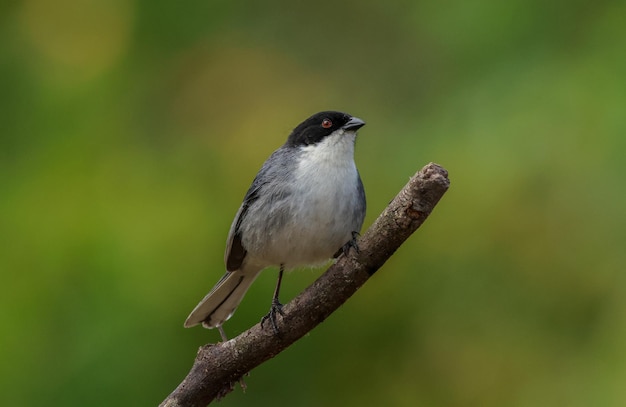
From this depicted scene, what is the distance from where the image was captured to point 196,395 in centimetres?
321

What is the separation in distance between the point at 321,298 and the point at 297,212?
0.76 metres

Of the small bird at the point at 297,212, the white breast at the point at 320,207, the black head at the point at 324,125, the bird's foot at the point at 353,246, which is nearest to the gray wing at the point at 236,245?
the small bird at the point at 297,212

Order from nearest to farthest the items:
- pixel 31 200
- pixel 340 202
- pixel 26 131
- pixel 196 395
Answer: pixel 196 395 → pixel 340 202 → pixel 31 200 → pixel 26 131

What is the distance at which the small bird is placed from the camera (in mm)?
3721

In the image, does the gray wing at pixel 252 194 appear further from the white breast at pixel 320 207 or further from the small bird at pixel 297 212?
the white breast at pixel 320 207

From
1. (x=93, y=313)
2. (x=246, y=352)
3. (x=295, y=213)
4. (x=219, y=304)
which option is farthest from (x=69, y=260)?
(x=246, y=352)

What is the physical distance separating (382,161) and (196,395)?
191cm

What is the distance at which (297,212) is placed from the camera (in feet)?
12.4

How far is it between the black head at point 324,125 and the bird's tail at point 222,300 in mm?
691

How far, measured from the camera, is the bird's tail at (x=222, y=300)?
13.2 feet

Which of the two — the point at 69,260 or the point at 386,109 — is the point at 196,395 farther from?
the point at 386,109

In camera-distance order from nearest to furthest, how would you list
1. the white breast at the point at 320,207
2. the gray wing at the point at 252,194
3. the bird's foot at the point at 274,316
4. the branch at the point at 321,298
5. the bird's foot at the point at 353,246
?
the branch at the point at 321,298 → the bird's foot at the point at 353,246 → the bird's foot at the point at 274,316 → the white breast at the point at 320,207 → the gray wing at the point at 252,194

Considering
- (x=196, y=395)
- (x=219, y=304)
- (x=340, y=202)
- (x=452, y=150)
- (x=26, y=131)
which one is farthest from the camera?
(x=26, y=131)

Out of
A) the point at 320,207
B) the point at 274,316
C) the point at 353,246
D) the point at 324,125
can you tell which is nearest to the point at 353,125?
the point at 324,125
